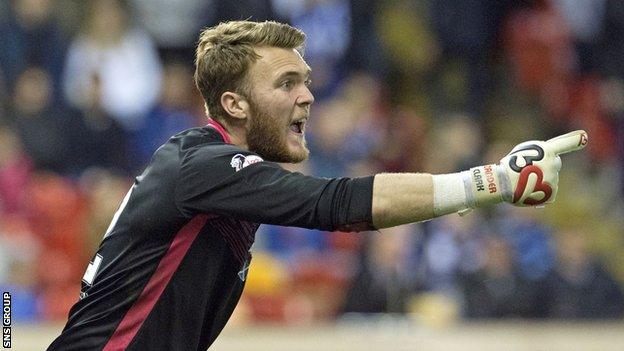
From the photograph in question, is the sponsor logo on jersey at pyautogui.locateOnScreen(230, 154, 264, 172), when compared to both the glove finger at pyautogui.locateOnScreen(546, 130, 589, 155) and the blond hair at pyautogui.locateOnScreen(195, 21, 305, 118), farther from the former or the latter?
the glove finger at pyautogui.locateOnScreen(546, 130, 589, 155)

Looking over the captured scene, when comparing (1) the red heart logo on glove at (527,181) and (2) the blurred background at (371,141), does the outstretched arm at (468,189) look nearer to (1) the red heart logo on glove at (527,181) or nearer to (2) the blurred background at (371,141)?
(1) the red heart logo on glove at (527,181)

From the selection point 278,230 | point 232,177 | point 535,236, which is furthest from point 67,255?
point 232,177

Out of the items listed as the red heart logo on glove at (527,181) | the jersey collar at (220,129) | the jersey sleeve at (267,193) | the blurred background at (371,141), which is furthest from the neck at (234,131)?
the blurred background at (371,141)

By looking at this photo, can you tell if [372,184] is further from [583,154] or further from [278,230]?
[583,154]

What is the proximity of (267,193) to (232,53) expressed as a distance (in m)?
0.82

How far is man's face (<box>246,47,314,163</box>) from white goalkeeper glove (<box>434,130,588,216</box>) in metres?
0.81

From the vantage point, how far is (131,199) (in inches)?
191

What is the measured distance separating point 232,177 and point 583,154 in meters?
9.10

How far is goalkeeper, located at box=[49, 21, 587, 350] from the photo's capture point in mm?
4398

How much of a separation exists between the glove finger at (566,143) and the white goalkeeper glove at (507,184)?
0.03 metres

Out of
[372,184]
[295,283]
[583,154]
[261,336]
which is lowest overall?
[372,184]

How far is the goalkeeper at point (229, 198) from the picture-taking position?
14.4ft

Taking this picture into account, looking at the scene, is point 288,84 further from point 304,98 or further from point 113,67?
point 113,67

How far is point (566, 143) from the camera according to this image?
4.50 meters
